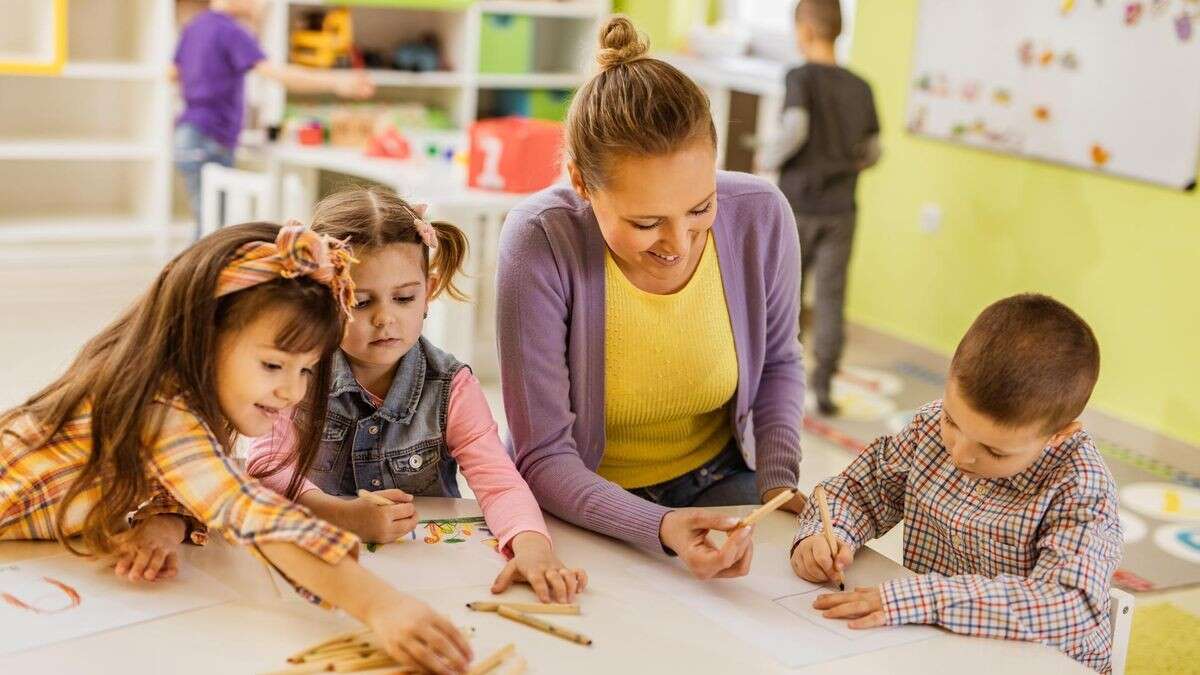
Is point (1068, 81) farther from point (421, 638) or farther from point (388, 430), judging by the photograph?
point (421, 638)

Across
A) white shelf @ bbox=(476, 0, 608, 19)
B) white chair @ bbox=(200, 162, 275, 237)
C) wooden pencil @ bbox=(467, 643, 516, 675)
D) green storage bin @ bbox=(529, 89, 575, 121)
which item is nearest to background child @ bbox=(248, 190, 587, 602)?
wooden pencil @ bbox=(467, 643, 516, 675)

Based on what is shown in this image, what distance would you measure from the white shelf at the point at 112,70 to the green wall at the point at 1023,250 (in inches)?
97.4

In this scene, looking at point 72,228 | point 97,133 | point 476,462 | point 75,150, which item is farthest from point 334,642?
point 97,133

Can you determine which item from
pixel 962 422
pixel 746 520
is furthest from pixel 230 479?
pixel 962 422

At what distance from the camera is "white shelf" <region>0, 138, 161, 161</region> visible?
4.62m

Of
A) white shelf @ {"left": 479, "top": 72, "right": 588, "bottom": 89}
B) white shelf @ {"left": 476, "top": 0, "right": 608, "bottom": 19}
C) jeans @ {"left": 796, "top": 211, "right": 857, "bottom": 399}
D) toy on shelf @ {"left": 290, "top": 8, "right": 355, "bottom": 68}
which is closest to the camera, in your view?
jeans @ {"left": 796, "top": 211, "right": 857, "bottom": 399}

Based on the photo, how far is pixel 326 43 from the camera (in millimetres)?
5168

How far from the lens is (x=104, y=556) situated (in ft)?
4.46

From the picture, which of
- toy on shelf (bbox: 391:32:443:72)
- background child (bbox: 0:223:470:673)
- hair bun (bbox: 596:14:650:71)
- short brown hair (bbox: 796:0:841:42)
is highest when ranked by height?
short brown hair (bbox: 796:0:841:42)

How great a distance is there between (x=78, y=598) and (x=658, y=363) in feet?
2.49

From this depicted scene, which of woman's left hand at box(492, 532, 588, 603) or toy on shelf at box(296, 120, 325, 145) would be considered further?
toy on shelf at box(296, 120, 325, 145)

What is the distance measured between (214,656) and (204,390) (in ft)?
0.83

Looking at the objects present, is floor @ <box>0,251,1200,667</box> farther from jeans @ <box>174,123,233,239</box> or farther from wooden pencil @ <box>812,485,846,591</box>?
wooden pencil @ <box>812,485,846,591</box>

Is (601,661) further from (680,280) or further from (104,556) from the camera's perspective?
(680,280)
